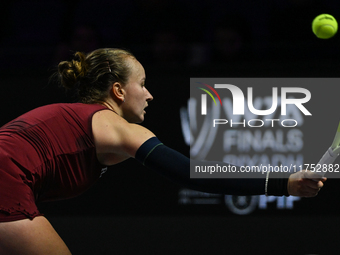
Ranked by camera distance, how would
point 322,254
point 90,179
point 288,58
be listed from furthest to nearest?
1. point 288,58
2. point 322,254
3. point 90,179

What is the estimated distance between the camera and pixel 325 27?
3.09 m

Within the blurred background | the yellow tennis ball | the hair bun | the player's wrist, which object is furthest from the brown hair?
the blurred background

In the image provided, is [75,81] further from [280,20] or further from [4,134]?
[280,20]

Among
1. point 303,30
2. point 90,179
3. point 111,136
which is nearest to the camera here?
point 111,136

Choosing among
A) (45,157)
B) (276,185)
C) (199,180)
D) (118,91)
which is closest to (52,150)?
(45,157)

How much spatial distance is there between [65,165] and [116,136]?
23cm

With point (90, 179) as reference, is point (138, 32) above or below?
above

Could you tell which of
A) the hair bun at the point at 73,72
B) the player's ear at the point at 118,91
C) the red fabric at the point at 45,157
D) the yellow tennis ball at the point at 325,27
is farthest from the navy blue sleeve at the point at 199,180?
the yellow tennis ball at the point at 325,27

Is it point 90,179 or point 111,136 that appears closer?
point 111,136

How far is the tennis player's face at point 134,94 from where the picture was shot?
6.97ft

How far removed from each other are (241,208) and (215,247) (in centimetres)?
35

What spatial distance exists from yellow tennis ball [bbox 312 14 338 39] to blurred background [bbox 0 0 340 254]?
778 mm

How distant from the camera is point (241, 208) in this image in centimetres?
380

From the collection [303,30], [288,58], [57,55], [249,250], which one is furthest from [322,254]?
[57,55]
